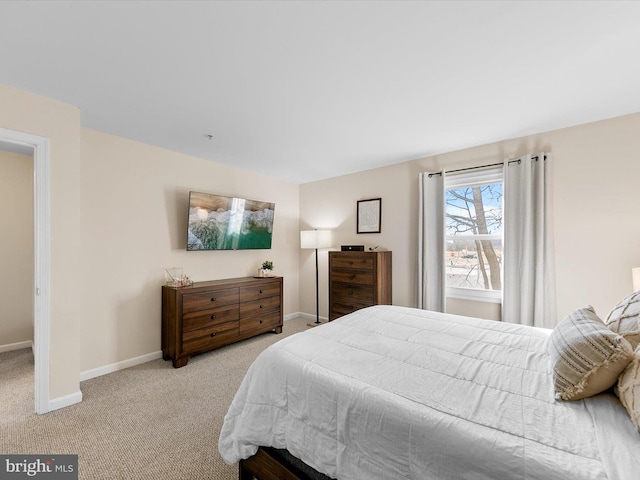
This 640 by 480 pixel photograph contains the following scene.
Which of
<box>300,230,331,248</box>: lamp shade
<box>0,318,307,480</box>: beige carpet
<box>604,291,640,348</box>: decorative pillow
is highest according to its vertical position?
<box>300,230,331,248</box>: lamp shade

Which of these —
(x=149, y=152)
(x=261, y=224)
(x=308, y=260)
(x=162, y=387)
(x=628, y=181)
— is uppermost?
(x=149, y=152)

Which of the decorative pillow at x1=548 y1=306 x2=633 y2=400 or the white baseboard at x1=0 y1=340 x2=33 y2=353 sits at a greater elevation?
the decorative pillow at x1=548 y1=306 x2=633 y2=400

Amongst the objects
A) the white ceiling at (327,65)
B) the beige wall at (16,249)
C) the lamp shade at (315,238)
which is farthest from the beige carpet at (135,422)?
the white ceiling at (327,65)

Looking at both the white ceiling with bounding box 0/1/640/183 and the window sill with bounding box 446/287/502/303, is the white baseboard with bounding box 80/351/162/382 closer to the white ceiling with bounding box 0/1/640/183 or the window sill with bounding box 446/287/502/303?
the white ceiling with bounding box 0/1/640/183

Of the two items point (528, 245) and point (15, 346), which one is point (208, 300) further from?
point (528, 245)

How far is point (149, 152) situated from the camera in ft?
10.7

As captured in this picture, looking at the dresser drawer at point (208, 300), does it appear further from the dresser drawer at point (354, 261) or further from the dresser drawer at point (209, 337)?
the dresser drawer at point (354, 261)

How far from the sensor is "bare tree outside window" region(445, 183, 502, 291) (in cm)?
327

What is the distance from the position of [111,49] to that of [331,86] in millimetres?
1413

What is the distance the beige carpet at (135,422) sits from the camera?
1.68 meters

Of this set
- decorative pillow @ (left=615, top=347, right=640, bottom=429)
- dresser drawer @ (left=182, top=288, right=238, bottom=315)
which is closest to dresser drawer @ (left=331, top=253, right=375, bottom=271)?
dresser drawer @ (left=182, top=288, right=238, bottom=315)

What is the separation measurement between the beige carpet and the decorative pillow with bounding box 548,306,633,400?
178cm

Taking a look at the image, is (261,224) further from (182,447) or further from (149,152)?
(182,447)

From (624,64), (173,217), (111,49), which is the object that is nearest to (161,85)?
(111,49)
